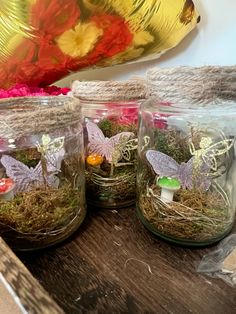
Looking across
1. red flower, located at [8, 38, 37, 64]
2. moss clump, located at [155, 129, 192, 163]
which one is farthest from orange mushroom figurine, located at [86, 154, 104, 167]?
red flower, located at [8, 38, 37, 64]

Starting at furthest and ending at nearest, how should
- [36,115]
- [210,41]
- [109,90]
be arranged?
[210,41]
[109,90]
[36,115]

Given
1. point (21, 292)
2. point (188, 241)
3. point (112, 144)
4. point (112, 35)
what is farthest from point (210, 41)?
point (21, 292)

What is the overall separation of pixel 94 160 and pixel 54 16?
0.25 m

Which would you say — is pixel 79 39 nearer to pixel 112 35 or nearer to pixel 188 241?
pixel 112 35

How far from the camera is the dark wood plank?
24 cm

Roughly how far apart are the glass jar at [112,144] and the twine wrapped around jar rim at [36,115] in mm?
75

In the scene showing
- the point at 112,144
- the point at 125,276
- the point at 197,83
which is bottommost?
the point at 125,276

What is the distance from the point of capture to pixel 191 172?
429mm

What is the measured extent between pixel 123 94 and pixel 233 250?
29 cm

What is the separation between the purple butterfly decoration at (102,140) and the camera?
0.51m

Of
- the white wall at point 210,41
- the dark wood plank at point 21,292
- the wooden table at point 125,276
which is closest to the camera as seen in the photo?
the dark wood plank at point 21,292

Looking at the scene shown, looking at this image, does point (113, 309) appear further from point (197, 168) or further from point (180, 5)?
point (180, 5)

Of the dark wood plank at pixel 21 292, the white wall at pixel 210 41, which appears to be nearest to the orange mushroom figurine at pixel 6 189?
the dark wood plank at pixel 21 292

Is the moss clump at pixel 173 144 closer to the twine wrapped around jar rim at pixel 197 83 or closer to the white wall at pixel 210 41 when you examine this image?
the twine wrapped around jar rim at pixel 197 83
